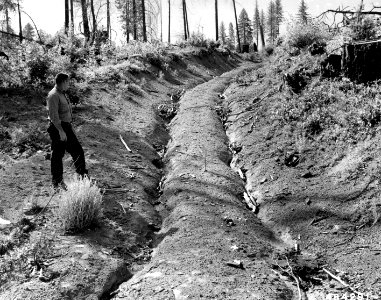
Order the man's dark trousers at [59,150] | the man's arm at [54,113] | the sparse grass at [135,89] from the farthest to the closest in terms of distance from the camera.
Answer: the sparse grass at [135,89]
the man's dark trousers at [59,150]
the man's arm at [54,113]

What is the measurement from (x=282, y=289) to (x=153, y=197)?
3.59 m

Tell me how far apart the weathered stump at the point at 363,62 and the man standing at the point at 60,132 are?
6.43 m

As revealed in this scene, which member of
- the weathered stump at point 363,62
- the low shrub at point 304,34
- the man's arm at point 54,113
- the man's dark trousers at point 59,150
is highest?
the low shrub at point 304,34

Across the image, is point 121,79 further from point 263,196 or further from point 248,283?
point 248,283

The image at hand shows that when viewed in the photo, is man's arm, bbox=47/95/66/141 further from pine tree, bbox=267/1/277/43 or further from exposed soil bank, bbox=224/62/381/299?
pine tree, bbox=267/1/277/43

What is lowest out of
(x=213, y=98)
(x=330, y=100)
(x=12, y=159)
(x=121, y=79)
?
(x=12, y=159)

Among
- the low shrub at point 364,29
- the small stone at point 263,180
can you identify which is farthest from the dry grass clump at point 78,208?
the low shrub at point 364,29

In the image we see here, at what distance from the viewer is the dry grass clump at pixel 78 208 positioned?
5504 millimetres

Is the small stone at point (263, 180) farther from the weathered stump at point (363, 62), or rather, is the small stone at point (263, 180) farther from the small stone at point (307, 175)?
the weathered stump at point (363, 62)

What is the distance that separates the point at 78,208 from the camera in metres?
5.50

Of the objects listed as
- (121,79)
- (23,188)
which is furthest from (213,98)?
(23,188)

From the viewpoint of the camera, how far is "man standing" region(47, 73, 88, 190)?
22.0ft

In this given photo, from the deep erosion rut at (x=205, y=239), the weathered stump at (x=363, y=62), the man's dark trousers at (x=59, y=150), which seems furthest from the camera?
the weathered stump at (x=363, y=62)

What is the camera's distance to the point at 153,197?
7.50 m
